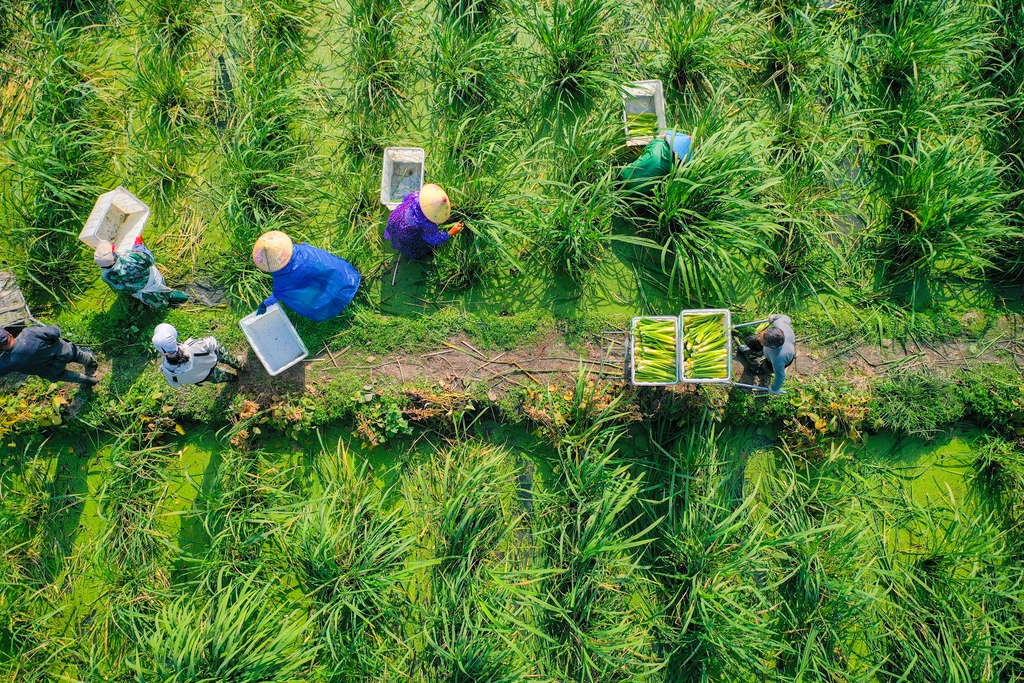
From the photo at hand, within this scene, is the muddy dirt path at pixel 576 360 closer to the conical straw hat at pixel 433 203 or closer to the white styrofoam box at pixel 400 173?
the conical straw hat at pixel 433 203

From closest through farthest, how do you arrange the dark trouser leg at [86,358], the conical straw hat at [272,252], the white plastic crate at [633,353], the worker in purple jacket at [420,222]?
the conical straw hat at [272,252] < the white plastic crate at [633,353] < the worker in purple jacket at [420,222] < the dark trouser leg at [86,358]

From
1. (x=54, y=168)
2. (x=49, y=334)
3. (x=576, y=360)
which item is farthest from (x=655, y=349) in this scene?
(x=54, y=168)

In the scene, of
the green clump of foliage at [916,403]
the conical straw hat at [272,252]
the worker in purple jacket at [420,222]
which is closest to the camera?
the conical straw hat at [272,252]

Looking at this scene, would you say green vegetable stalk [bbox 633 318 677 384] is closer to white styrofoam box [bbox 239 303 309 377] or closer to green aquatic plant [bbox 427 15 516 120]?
green aquatic plant [bbox 427 15 516 120]

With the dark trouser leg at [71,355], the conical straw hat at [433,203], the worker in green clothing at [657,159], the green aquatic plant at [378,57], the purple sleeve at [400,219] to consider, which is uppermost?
the green aquatic plant at [378,57]

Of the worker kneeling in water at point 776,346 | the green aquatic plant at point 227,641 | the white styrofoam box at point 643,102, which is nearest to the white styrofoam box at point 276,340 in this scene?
the green aquatic plant at point 227,641

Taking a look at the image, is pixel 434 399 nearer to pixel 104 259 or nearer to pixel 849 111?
pixel 104 259

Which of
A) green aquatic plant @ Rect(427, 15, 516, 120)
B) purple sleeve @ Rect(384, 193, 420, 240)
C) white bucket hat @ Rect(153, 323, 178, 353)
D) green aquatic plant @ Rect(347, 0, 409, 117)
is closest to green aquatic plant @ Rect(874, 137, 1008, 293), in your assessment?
green aquatic plant @ Rect(427, 15, 516, 120)
